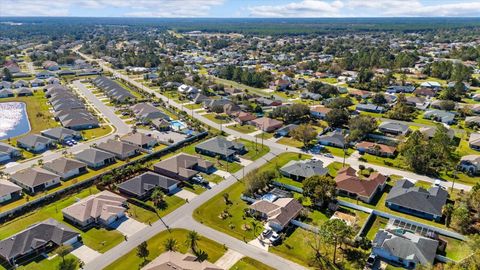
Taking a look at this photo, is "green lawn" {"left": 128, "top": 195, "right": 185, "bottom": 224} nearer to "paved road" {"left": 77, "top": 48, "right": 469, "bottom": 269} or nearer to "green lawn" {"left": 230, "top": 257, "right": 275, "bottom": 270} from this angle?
"paved road" {"left": 77, "top": 48, "right": 469, "bottom": 269}

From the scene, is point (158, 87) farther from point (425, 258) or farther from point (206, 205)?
point (425, 258)

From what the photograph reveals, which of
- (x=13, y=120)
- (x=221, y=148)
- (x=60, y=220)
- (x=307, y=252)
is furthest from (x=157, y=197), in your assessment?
(x=13, y=120)

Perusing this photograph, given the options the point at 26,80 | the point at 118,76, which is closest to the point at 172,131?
the point at 118,76

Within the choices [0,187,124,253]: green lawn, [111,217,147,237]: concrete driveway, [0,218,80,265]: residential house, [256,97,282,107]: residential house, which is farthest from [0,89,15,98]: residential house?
[111,217,147,237]: concrete driveway

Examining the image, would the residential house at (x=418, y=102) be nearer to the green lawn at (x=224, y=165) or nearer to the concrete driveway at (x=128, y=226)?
the green lawn at (x=224, y=165)

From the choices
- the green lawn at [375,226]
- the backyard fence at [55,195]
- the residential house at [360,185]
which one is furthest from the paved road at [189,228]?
the residential house at [360,185]

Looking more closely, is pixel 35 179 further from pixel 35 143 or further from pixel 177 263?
pixel 177 263
